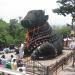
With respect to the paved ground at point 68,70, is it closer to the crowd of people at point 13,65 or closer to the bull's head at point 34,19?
the crowd of people at point 13,65

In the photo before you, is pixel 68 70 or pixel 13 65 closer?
pixel 13 65

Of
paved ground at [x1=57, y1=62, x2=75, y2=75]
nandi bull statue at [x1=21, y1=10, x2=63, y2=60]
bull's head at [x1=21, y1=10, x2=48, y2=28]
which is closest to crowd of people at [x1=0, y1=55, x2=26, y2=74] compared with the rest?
paved ground at [x1=57, y1=62, x2=75, y2=75]

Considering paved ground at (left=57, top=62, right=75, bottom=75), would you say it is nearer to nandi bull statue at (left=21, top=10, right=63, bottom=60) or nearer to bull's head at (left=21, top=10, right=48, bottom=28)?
nandi bull statue at (left=21, top=10, right=63, bottom=60)

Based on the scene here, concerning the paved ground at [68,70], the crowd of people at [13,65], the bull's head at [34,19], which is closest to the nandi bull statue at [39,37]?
the bull's head at [34,19]

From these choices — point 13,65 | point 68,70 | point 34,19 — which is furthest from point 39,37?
point 13,65

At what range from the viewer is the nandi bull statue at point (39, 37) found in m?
20.8

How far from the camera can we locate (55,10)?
62.3 ft

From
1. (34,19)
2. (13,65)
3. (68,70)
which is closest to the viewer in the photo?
(13,65)

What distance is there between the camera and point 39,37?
2167 centimetres

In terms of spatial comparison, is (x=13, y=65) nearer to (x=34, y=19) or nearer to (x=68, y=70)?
(x=68, y=70)

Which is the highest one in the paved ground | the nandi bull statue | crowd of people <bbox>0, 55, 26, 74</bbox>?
the nandi bull statue

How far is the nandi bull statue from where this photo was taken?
20.8 m

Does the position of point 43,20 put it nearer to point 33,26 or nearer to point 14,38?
point 33,26

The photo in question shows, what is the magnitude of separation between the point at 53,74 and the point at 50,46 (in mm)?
3804
